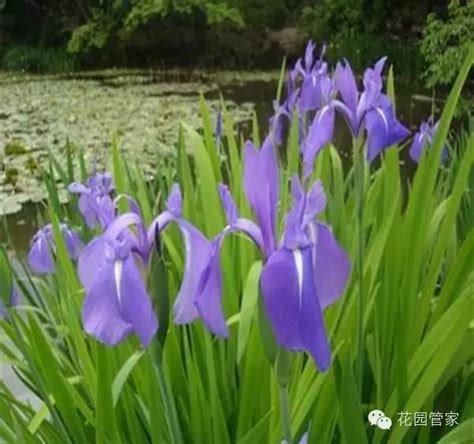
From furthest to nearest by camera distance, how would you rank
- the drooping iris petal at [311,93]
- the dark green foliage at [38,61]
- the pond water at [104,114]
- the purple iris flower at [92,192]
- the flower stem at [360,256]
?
the dark green foliage at [38,61] → the pond water at [104,114] → the drooping iris petal at [311,93] → the purple iris flower at [92,192] → the flower stem at [360,256]

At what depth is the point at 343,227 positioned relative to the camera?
4.56 feet

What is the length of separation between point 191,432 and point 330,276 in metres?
0.50

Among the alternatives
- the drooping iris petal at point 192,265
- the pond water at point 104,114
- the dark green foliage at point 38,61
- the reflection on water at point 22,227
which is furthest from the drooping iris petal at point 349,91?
the dark green foliage at point 38,61

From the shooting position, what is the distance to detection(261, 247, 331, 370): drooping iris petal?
74 centimetres

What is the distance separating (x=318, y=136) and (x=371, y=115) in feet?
0.30

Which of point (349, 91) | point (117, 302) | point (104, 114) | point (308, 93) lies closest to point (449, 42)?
point (104, 114)

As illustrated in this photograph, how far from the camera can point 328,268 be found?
0.80 m

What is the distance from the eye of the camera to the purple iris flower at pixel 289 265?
29.0 inches

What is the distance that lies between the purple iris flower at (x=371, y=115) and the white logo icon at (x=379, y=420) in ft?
1.18

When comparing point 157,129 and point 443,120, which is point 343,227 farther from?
point 157,129

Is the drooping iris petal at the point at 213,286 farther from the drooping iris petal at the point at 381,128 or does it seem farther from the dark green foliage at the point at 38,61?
the dark green foliage at the point at 38,61

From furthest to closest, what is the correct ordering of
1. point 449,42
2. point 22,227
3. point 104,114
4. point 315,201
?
point 104,114, point 449,42, point 22,227, point 315,201

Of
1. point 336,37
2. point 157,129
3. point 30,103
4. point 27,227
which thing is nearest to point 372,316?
point 27,227

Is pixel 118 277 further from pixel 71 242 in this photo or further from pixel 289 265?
pixel 71 242
